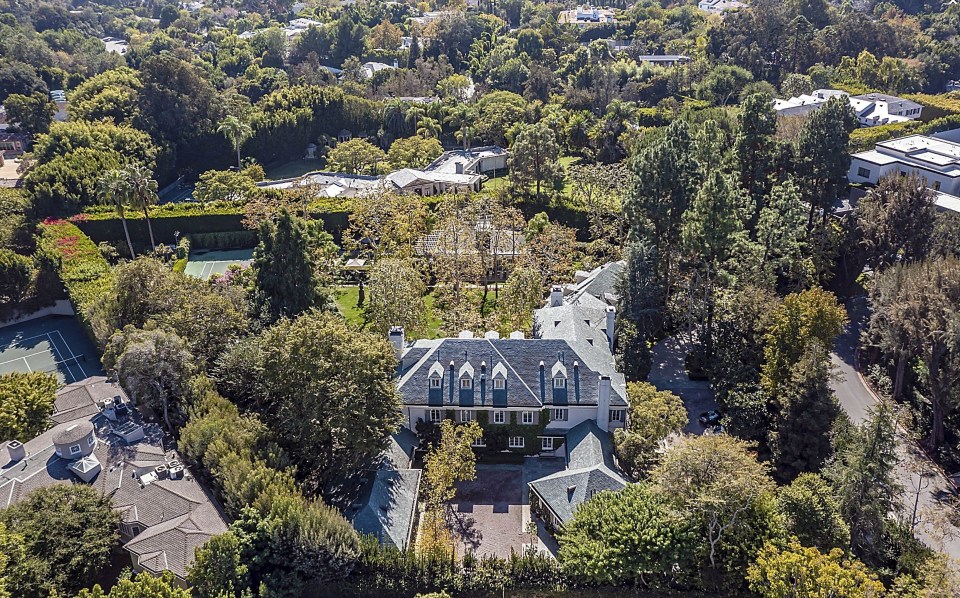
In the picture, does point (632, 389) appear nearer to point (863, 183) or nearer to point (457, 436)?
point (457, 436)

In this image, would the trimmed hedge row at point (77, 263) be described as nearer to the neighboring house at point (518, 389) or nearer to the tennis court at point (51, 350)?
the tennis court at point (51, 350)

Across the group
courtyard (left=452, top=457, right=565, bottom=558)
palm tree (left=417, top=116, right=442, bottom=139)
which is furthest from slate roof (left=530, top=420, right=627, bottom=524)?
palm tree (left=417, top=116, right=442, bottom=139)

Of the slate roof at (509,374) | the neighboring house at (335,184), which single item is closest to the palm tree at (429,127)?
the neighboring house at (335,184)

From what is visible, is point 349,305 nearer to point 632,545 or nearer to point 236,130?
point 632,545

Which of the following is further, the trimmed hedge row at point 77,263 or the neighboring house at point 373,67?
the neighboring house at point 373,67

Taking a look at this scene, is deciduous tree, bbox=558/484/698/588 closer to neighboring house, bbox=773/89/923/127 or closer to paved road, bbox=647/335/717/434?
paved road, bbox=647/335/717/434
